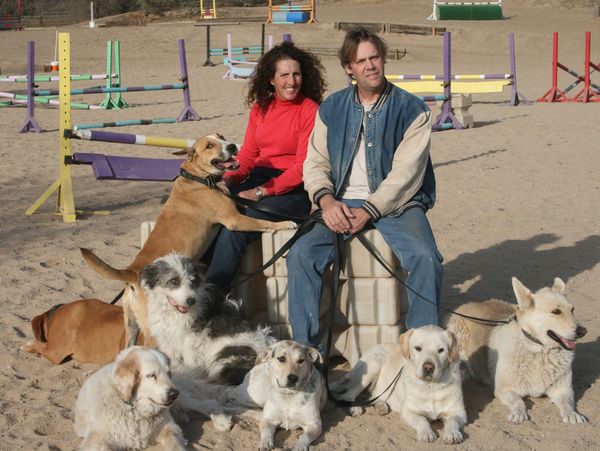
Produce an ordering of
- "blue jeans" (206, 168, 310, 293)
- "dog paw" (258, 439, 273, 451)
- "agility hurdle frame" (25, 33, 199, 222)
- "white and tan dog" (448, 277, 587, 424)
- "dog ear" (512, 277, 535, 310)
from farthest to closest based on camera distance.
Result: "agility hurdle frame" (25, 33, 199, 222) → "blue jeans" (206, 168, 310, 293) → "dog ear" (512, 277, 535, 310) → "white and tan dog" (448, 277, 587, 424) → "dog paw" (258, 439, 273, 451)

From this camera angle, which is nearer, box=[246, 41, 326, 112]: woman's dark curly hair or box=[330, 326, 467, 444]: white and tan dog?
box=[330, 326, 467, 444]: white and tan dog

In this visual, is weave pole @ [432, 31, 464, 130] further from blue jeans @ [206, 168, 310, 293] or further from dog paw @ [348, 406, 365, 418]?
dog paw @ [348, 406, 365, 418]

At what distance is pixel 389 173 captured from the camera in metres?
5.26

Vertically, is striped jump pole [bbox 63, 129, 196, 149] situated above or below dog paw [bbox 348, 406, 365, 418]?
above

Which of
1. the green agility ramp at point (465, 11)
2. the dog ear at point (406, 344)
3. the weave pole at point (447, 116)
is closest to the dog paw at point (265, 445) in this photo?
the dog ear at point (406, 344)

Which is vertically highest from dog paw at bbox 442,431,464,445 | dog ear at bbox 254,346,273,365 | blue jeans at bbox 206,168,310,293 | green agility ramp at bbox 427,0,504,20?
green agility ramp at bbox 427,0,504,20

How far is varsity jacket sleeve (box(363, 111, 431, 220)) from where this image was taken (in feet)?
16.9

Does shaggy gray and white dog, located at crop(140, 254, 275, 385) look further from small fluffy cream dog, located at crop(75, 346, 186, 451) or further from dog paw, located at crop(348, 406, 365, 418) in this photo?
small fluffy cream dog, located at crop(75, 346, 186, 451)

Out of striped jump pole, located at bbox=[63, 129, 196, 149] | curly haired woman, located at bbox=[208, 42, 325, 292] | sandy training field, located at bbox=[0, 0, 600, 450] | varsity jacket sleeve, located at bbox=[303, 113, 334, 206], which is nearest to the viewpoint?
sandy training field, located at bbox=[0, 0, 600, 450]

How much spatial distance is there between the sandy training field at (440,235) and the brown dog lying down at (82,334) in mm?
89

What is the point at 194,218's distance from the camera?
572cm

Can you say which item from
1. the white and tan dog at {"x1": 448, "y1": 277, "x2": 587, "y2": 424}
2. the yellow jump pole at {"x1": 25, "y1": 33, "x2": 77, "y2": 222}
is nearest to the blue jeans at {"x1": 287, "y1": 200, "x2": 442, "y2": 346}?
the white and tan dog at {"x1": 448, "y1": 277, "x2": 587, "y2": 424}

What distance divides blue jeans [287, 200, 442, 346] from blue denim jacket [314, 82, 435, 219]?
0.14m

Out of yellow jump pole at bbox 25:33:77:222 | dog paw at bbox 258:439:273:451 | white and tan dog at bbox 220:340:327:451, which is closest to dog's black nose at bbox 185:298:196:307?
white and tan dog at bbox 220:340:327:451
